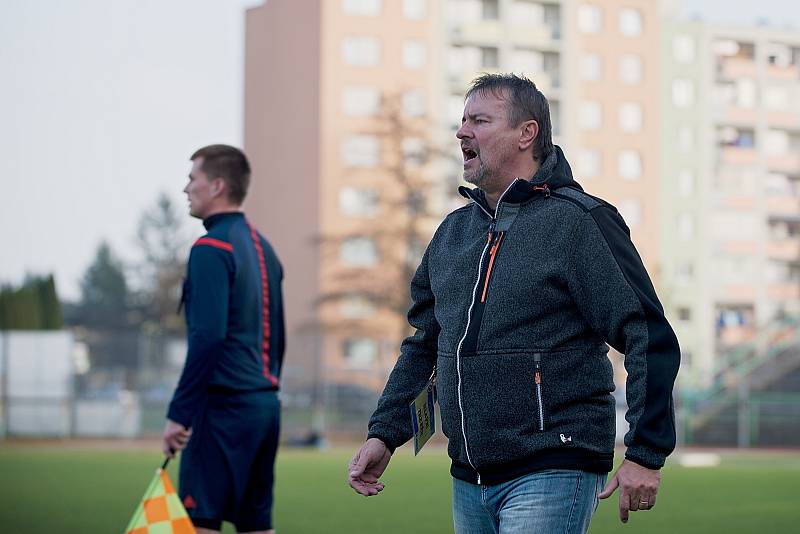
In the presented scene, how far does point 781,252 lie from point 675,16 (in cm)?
1489

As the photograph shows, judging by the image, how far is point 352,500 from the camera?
1490 cm

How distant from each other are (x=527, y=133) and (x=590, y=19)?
7252 centimetres

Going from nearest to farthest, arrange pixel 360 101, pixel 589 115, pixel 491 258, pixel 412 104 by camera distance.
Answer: pixel 491 258
pixel 412 104
pixel 360 101
pixel 589 115

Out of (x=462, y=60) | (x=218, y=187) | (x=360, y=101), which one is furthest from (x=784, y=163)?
(x=218, y=187)

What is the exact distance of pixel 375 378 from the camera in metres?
41.2

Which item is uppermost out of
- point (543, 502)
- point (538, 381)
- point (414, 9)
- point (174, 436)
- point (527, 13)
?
point (527, 13)

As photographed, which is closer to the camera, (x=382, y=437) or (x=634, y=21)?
(x=382, y=437)

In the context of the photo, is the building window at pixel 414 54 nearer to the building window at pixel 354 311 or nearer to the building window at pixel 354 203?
the building window at pixel 354 203

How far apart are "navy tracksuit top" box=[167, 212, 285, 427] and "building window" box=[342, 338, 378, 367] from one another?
59.6 metres

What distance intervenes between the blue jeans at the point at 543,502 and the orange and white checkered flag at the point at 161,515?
201 cm

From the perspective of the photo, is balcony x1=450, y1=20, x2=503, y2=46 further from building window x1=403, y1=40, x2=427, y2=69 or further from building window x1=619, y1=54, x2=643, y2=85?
building window x1=619, y1=54, x2=643, y2=85

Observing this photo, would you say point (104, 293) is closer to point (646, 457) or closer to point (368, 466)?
point (368, 466)

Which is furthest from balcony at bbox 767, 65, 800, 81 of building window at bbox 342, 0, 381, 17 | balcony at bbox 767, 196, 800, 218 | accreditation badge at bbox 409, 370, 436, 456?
accreditation badge at bbox 409, 370, 436, 456

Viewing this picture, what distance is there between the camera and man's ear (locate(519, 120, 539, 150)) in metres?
4.11
